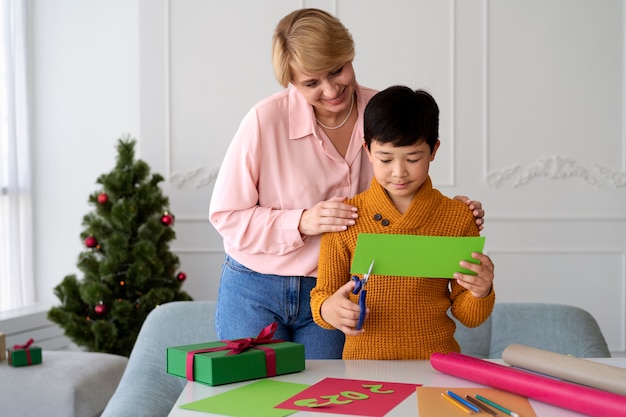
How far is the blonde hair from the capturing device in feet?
5.80

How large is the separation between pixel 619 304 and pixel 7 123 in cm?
399

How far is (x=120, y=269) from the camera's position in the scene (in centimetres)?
420

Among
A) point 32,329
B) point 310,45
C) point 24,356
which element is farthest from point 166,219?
point 310,45

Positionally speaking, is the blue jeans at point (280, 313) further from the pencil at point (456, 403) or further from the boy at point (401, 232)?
the pencil at point (456, 403)

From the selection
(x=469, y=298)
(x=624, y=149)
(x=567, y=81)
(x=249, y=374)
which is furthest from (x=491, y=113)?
(x=249, y=374)

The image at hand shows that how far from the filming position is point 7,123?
4855mm

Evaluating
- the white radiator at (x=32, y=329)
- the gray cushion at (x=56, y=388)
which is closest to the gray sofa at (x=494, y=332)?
the gray cushion at (x=56, y=388)

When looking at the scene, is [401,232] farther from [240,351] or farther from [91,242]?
[91,242]

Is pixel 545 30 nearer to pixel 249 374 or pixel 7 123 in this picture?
pixel 7 123

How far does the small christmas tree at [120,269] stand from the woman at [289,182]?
229 centimetres

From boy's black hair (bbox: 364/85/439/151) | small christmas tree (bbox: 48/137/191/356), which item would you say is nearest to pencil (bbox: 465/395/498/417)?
boy's black hair (bbox: 364/85/439/151)

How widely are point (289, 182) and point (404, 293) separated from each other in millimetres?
479

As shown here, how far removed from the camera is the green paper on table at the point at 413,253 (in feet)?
4.48

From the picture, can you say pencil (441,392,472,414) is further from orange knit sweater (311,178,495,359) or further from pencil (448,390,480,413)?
orange knit sweater (311,178,495,359)
